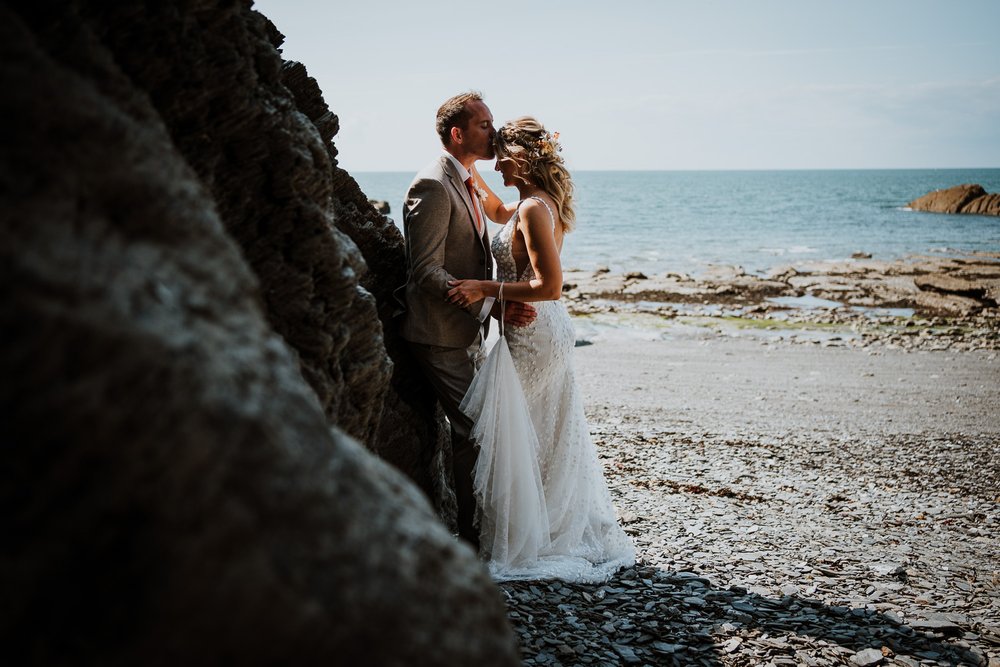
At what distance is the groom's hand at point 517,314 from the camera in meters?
6.42

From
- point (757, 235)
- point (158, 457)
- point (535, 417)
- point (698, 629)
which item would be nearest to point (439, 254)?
point (535, 417)

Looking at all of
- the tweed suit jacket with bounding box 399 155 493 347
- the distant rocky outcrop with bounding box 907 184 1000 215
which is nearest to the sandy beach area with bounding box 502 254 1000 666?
the tweed suit jacket with bounding box 399 155 493 347

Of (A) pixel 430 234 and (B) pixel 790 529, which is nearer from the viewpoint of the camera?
(A) pixel 430 234

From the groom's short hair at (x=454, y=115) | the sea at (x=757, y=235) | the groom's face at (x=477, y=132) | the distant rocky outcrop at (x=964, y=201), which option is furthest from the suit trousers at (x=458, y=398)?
the distant rocky outcrop at (x=964, y=201)

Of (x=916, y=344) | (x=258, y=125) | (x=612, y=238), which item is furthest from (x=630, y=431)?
(x=612, y=238)

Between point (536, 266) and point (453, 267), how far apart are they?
68 cm

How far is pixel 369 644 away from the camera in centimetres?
175

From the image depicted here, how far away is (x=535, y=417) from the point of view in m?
6.75

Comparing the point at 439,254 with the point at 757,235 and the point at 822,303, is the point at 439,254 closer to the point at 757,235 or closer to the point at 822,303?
the point at 822,303

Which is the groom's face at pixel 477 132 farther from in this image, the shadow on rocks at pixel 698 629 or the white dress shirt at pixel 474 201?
the shadow on rocks at pixel 698 629

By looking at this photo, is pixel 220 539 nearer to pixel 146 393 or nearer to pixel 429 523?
pixel 146 393

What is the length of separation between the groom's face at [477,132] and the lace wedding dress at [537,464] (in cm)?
67

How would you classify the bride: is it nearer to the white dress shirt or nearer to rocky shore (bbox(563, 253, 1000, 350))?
the white dress shirt

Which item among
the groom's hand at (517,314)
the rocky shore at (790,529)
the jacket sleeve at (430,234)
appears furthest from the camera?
the groom's hand at (517,314)
